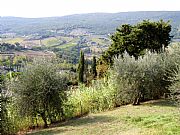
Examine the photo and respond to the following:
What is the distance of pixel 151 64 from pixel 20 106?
12517mm

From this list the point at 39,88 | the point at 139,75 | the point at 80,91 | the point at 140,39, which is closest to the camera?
the point at 39,88

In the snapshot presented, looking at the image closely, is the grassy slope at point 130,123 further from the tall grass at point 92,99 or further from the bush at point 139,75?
the tall grass at point 92,99

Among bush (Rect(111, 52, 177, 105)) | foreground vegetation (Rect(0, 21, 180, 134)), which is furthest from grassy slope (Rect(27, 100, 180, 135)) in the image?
bush (Rect(111, 52, 177, 105))

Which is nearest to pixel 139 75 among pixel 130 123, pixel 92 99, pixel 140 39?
pixel 92 99

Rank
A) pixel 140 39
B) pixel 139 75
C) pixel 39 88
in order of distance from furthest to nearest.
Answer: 1. pixel 140 39
2. pixel 139 75
3. pixel 39 88

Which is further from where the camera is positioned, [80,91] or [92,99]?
[80,91]

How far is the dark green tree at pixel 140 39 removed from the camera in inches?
1949

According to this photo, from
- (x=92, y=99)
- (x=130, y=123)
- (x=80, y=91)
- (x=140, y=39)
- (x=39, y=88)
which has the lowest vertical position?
(x=92, y=99)

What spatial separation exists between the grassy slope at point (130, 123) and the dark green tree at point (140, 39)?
19.6m

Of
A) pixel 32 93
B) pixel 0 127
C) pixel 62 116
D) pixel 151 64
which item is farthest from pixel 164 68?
pixel 0 127

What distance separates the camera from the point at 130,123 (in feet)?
77.8

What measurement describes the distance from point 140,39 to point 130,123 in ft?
90.3

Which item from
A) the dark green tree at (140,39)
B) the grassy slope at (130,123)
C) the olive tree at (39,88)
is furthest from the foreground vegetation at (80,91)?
the dark green tree at (140,39)

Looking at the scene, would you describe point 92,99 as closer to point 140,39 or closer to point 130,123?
point 130,123
